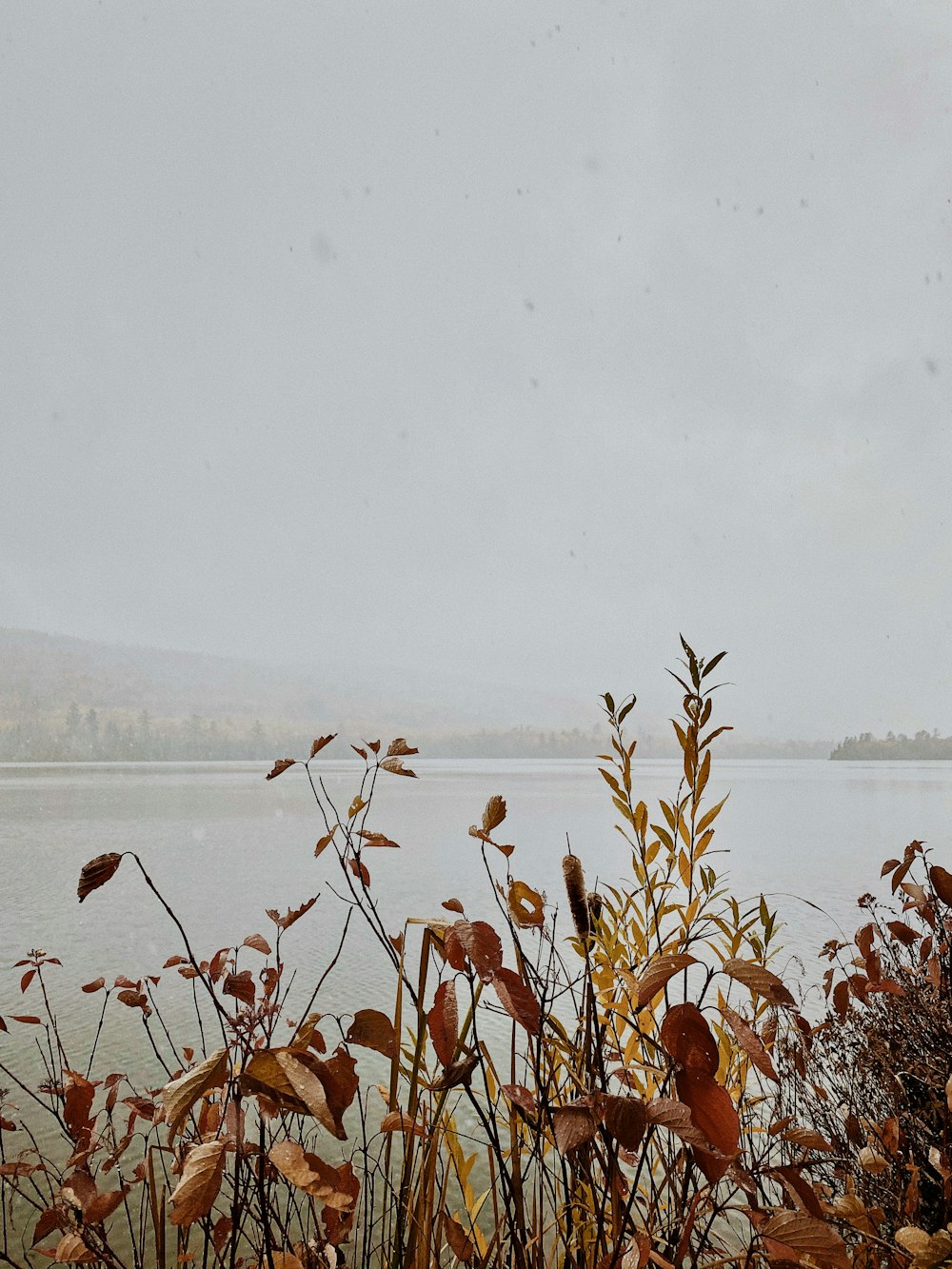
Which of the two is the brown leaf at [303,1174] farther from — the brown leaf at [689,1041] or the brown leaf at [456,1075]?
the brown leaf at [689,1041]

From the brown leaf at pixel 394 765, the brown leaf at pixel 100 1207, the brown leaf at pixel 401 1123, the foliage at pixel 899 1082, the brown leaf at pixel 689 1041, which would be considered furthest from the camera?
the foliage at pixel 899 1082

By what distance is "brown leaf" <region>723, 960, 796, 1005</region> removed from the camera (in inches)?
19.4

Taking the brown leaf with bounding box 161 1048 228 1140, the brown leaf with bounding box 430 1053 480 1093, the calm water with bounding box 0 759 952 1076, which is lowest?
the calm water with bounding box 0 759 952 1076

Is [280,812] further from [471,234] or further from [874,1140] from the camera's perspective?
[471,234]

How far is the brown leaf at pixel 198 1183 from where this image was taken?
1.22ft

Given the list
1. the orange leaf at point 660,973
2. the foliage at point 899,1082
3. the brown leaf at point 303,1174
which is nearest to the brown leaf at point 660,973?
the orange leaf at point 660,973

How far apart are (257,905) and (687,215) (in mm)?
42537

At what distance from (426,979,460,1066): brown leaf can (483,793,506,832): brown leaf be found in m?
0.17

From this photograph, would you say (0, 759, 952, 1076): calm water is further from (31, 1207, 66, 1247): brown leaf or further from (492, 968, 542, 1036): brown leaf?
(31, 1207, 66, 1247): brown leaf

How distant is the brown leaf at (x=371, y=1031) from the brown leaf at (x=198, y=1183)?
0.13m

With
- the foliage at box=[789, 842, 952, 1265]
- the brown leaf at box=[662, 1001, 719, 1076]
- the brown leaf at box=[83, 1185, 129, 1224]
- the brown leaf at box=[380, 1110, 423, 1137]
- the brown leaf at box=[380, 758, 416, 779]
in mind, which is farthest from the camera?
the foliage at box=[789, 842, 952, 1265]

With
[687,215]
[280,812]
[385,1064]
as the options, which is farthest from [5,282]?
[385,1064]

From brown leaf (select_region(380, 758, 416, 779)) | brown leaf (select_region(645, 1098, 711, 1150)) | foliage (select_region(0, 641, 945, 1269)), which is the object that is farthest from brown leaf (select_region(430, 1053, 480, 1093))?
brown leaf (select_region(380, 758, 416, 779))

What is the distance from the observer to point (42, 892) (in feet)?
21.1
